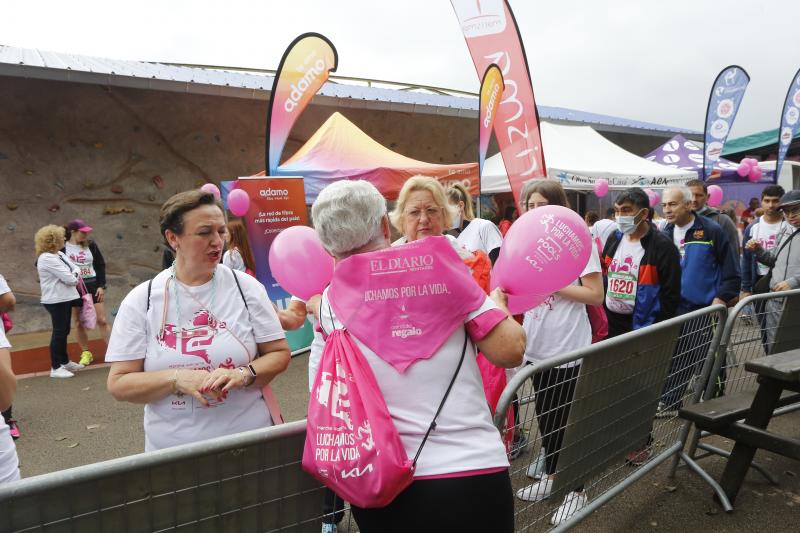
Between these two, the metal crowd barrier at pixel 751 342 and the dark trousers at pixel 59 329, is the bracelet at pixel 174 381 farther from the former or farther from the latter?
the dark trousers at pixel 59 329

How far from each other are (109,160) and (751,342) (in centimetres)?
910

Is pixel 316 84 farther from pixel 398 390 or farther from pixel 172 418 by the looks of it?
pixel 398 390

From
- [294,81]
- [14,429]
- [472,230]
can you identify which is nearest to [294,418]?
A: [14,429]

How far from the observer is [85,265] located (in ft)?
23.7

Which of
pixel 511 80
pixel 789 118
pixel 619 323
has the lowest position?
pixel 619 323

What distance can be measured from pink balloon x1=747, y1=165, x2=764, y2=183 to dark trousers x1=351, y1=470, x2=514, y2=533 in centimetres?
→ 1694

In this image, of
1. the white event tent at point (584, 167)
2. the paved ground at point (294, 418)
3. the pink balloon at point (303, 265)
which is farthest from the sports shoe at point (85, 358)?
the white event tent at point (584, 167)

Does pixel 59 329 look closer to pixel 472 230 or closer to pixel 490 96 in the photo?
pixel 472 230

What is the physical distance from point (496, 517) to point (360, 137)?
7.81 m

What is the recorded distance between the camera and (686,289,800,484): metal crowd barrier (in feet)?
11.1

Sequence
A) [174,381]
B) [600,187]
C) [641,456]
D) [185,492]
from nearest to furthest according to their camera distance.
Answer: [185,492] < [174,381] < [641,456] < [600,187]

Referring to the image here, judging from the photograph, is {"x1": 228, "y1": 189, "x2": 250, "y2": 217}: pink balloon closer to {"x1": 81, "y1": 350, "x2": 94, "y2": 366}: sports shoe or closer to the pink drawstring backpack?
{"x1": 81, "y1": 350, "x2": 94, "y2": 366}: sports shoe

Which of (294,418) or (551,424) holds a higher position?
(551,424)

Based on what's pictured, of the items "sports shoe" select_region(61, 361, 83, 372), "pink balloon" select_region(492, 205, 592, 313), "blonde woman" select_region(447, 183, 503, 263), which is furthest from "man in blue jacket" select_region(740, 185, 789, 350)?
"sports shoe" select_region(61, 361, 83, 372)
